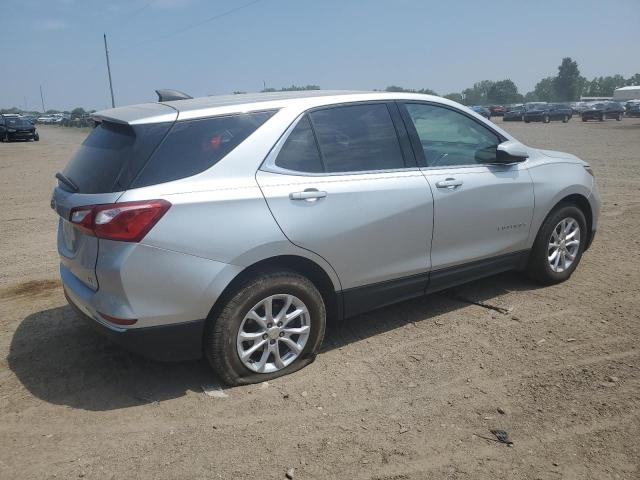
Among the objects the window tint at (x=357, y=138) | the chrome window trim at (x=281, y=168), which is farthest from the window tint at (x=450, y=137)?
the chrome window trim at (x=281, y=168)

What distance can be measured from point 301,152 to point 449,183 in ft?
4.05

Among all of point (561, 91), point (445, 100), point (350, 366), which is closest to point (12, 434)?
point (350, 366)

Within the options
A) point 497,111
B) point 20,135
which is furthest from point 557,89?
point 20,135

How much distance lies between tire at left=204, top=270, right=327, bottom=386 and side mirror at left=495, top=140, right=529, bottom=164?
1971 millimetres

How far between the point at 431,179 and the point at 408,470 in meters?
2.12

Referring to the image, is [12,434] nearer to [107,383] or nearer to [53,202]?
[107,383]

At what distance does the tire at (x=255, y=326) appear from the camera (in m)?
3.25

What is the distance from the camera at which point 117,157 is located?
3166 mm

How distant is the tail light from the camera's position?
116 inches

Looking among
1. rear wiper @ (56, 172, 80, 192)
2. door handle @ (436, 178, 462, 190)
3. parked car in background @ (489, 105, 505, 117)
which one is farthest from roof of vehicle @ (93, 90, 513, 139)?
parked car in background @ (489, 105, 505, 117)

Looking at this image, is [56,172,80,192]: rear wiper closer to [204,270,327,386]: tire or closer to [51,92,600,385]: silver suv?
[51,92,600,385]: silver suv

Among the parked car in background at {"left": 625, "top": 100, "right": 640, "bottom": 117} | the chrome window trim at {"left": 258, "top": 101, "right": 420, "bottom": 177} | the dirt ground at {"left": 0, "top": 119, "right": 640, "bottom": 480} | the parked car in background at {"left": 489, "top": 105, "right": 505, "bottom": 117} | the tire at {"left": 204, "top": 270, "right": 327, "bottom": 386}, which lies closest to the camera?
the dirt ground at {"left": 0, "top": 119, "right": 640, "bottom": 480}

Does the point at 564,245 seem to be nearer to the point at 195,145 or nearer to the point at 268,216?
the point at 268,216

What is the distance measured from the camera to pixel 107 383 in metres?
3.53
